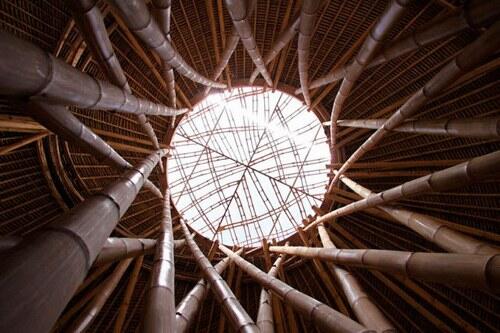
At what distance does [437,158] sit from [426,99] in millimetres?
6522

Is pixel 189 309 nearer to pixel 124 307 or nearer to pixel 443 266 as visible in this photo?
pixel 124 307

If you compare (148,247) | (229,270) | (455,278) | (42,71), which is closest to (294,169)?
(229,270)

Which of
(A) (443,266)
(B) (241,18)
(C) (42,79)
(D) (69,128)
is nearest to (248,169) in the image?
(B) (241,18)

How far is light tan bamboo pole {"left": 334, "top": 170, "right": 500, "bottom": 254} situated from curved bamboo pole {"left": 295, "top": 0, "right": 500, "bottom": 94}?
423 centimetres

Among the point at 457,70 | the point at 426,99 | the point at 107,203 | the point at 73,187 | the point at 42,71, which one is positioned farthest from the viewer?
the point at 73,187

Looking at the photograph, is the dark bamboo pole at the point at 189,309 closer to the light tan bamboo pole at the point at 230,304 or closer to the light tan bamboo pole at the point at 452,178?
the light tan bamboo pole at the point at 230,304

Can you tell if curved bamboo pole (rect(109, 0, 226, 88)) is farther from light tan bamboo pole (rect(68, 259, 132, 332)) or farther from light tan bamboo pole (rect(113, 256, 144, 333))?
light tan bamboo pole (rect(113, 256, 144, 333))

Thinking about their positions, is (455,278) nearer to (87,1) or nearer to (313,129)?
(87,1)

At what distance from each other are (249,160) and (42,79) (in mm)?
18720

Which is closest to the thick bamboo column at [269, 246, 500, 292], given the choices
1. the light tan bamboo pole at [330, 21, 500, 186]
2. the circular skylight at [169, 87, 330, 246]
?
the light tan bamboo pole at [330, 21, 500, 186]

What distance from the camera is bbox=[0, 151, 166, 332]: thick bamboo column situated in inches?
105

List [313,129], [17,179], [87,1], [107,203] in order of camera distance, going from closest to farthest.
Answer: [107,203] < [87,1] < [17,179] < [313,129]

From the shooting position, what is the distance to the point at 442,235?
25.1 ft

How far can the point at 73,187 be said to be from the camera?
43.9ft
